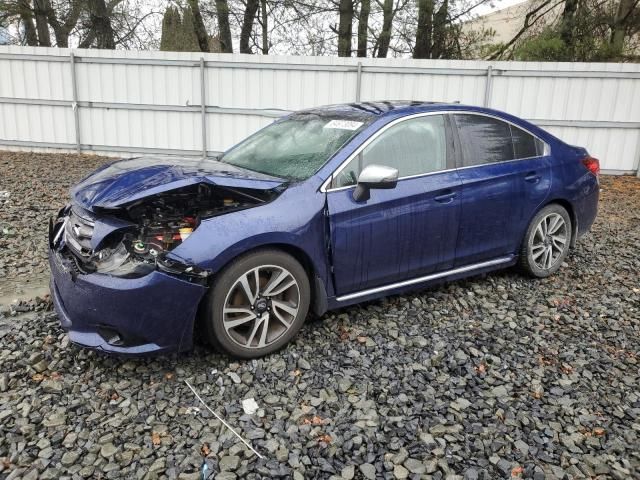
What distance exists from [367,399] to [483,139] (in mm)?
2383

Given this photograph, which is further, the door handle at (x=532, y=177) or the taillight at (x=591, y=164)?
the taillight at (x=591, y=164)

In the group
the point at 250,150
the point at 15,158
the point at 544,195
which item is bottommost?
the point at 15,158

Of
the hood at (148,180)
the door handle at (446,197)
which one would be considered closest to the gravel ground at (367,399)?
the door handle at (446,197)

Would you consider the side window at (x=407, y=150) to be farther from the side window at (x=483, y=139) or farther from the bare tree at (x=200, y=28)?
the bare tree at (x=200, y=28)

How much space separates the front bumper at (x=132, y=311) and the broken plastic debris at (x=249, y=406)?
0.46 meters

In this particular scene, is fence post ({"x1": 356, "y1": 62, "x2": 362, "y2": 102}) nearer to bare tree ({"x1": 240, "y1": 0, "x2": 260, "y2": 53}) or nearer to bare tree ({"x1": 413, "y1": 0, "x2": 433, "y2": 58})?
bare tree ({"x1": 413, "y1": 0, "x2": 433, "y2": 58})

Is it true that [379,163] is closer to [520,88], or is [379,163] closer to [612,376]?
[612,376]

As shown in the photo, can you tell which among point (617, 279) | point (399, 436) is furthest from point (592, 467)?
point (617, 279)

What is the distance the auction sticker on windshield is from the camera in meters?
3.76

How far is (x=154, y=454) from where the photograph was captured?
2465 mm

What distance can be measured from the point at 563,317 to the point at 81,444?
331 centimetres

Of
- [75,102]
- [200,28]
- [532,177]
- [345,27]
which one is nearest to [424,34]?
[345,27]

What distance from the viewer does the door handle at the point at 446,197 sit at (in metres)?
3.80

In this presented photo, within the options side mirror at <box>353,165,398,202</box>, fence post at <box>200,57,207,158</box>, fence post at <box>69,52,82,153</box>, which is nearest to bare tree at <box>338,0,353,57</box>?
fence post at <box>200,57,207,158</box>
